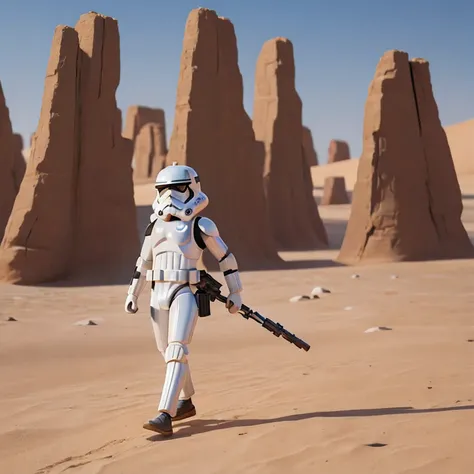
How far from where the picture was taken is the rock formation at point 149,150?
41.8 metres

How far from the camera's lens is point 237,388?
233 inches

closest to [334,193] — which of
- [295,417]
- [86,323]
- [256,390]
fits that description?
[86,323]

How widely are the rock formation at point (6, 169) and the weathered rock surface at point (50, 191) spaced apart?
4328 millimetres

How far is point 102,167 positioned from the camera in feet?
48.6

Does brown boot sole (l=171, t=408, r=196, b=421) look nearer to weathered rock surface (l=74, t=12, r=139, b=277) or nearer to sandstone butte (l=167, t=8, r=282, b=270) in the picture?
weathered rock surface (l=74, t=12, r=139, b=277)

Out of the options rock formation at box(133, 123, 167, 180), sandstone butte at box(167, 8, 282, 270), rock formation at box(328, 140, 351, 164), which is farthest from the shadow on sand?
rock formation at box(328, 140, 351, 164)

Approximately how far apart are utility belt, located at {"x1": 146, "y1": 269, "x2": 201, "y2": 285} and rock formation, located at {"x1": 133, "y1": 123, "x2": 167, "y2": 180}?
120 ft

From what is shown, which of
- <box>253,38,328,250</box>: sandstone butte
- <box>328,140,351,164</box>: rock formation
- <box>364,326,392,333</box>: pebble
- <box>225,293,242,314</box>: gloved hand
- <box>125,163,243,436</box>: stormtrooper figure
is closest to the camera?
<box>125,163,243,436</box>: stormtrooper figure

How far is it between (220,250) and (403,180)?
13.0 metres

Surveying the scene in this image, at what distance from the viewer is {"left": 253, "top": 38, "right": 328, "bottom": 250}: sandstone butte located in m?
23.6

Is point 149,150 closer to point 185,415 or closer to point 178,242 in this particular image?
point 178,242

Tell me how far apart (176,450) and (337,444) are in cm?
87

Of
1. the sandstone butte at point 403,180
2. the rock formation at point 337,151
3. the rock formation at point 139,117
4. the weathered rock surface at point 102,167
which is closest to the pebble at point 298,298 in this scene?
the weathered rock surface at point 102,167

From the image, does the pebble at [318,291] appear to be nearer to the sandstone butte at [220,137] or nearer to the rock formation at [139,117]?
the sandstone butte at [220,137]
